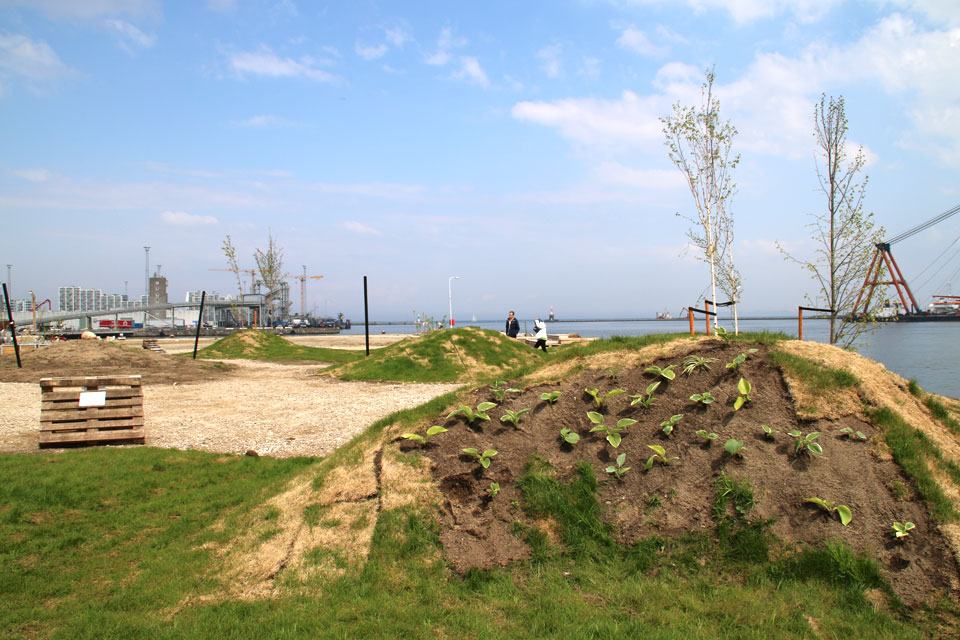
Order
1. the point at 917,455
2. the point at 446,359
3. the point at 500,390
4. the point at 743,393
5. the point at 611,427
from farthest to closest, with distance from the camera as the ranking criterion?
the point at 446,359 → the point at 500,390 → the point at 611,427 → the point at 743,393 → the point at 917,455

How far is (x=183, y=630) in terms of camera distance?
3.97 meters

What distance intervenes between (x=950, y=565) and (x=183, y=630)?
560cm

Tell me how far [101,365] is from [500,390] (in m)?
21.7

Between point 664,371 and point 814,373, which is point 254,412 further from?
point 814,373

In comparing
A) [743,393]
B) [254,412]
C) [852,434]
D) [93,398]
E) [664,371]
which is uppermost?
[664,371]

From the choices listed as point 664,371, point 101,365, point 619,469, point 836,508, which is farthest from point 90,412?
point 101,365

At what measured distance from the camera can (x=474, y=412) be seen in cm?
627

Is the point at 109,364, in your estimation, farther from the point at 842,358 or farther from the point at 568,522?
the point at 842,358

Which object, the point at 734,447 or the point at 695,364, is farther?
the point at 695,364

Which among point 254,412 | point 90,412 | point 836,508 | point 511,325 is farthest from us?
point 511,325

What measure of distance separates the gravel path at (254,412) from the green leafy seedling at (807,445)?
7.24 meters

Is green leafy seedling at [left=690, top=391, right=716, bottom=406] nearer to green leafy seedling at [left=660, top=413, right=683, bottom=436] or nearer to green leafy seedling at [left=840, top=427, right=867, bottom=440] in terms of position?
green leafy seedling at [left=660, top=413, right=683, bottom=436]

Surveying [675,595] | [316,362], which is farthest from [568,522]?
[316,362]

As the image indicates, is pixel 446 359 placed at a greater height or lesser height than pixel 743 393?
lesser
